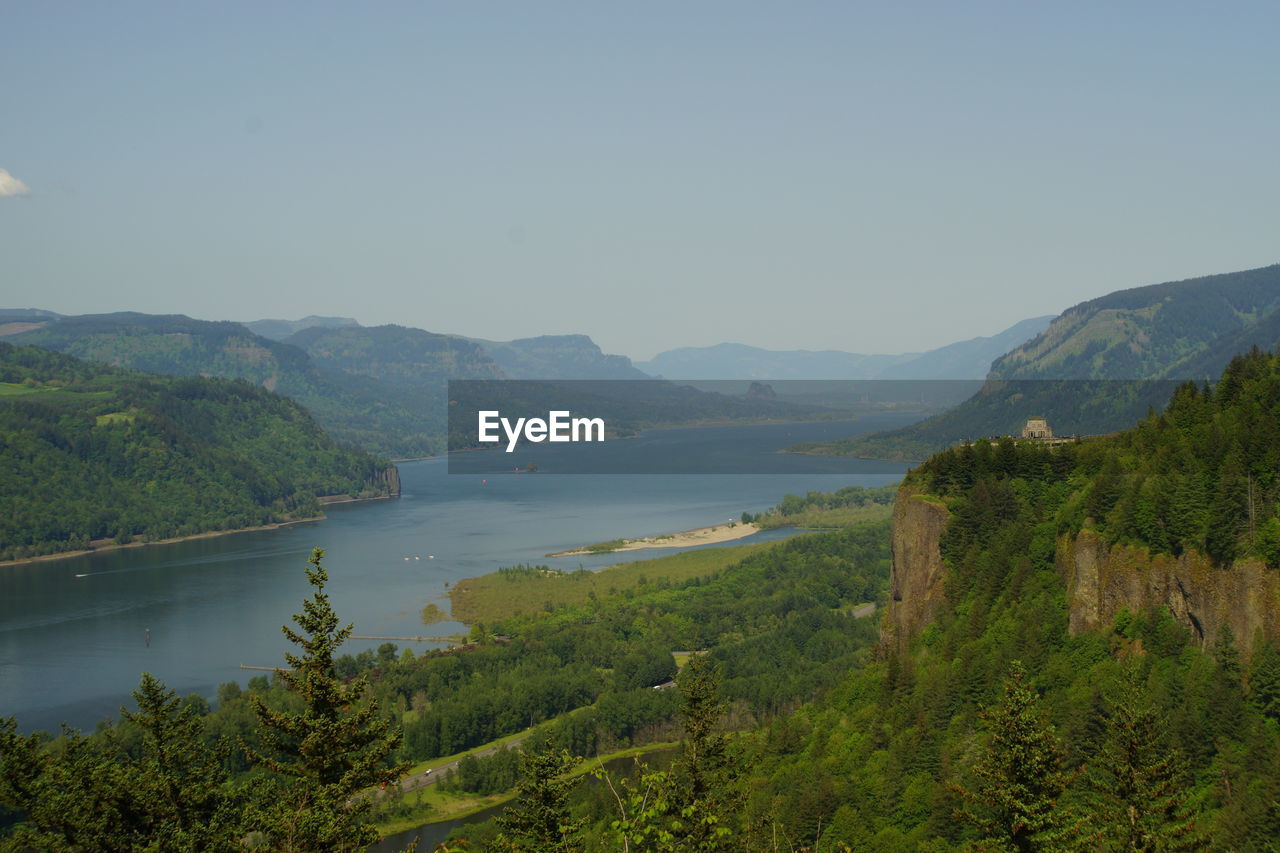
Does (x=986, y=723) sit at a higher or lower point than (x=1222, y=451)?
lower

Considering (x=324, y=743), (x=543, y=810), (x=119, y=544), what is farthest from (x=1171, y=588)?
(x=119, y=544)

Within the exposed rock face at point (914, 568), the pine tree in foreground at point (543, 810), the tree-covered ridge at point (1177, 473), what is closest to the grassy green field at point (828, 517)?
the exposed rock face at point (914, 568)

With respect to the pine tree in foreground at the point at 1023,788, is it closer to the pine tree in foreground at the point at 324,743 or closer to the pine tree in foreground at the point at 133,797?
the pine tree in foreground at the point at 324,743

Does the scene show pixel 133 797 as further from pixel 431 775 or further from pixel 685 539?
pixel 685 539

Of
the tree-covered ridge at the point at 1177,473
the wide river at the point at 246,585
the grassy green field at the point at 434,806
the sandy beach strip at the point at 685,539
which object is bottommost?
the grassy green field at the point at 434,806

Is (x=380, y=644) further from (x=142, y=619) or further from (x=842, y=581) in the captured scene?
(x=842, y=581)

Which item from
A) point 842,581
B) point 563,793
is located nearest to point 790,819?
point 563,793

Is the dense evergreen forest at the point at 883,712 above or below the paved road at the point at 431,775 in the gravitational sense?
above

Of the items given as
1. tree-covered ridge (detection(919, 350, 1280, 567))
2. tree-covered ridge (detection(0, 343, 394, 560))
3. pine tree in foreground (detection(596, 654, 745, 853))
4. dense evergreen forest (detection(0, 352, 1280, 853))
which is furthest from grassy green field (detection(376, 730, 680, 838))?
tree-covered ridge (detection(0, 343, 394, 560))
